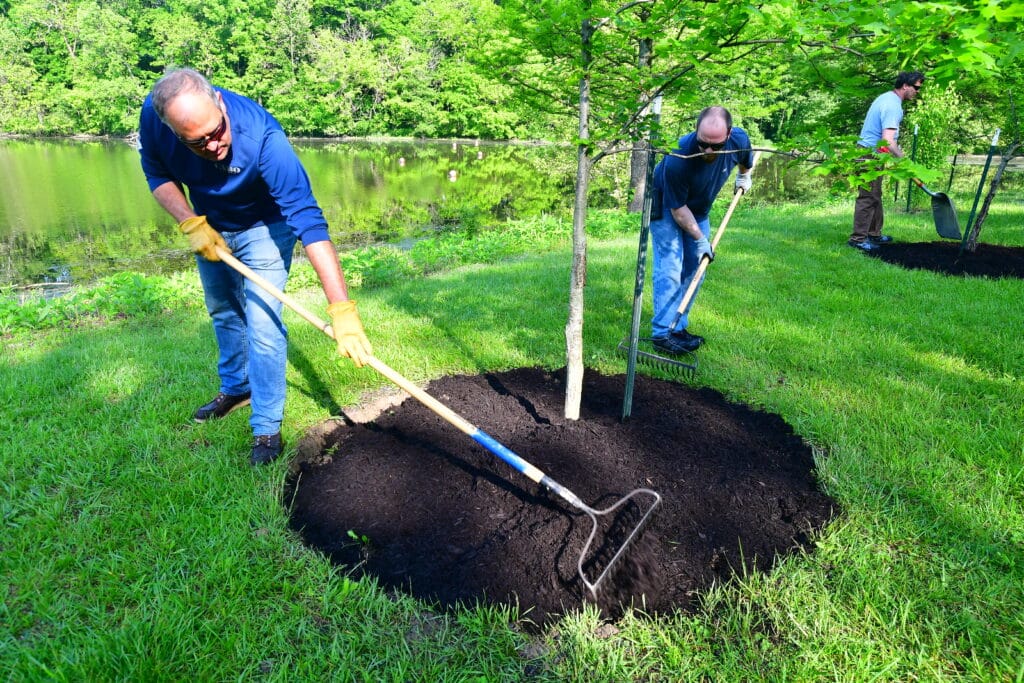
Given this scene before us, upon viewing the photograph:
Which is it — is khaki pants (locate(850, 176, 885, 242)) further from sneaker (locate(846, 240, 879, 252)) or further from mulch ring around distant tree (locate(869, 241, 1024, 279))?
mulch ring around distant tree (locate(869, 241, 1024, 279))

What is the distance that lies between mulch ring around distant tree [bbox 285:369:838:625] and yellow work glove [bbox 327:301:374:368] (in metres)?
0.65

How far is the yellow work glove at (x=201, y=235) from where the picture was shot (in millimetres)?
2566

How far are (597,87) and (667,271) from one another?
5.76 feet

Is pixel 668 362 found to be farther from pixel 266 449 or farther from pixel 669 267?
pixel 266 449

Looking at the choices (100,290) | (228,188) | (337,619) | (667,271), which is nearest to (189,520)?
(337,619)

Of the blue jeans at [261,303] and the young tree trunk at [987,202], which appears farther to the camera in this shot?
the young tree trunk at [987,202]

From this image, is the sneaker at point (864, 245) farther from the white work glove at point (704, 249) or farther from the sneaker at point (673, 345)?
the sneaker at point (673, 345)

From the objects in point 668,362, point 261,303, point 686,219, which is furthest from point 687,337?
point 261,303

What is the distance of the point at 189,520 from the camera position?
2303 millimetres

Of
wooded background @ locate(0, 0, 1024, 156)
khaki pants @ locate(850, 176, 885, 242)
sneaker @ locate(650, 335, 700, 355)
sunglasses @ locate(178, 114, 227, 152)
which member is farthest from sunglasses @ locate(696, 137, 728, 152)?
wooded background @ locate(0, 0, 1024, 156)

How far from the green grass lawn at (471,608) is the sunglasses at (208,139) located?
5.07ft

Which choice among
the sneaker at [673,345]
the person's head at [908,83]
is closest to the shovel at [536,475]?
the sneaker at [673,345]

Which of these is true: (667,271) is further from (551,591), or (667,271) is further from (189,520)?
(189,520)

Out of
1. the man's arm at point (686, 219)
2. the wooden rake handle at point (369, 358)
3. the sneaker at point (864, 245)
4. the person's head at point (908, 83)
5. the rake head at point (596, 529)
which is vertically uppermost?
the person's head at point (908, 83)
